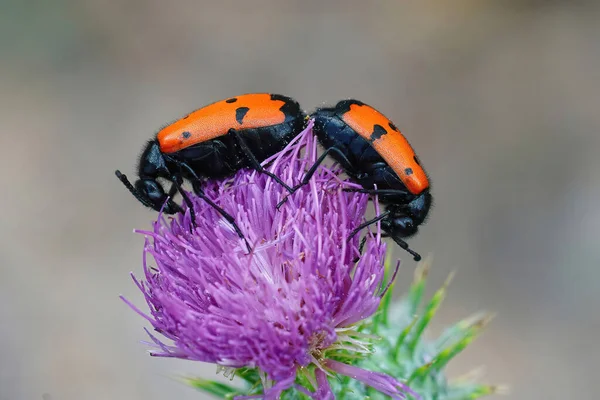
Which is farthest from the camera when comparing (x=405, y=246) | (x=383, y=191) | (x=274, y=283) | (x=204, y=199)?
(x=405, y=246)

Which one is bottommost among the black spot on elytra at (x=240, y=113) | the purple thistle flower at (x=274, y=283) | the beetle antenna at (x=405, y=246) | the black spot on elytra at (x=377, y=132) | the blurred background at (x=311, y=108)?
the purple thistle flower at (x=274, y=283)

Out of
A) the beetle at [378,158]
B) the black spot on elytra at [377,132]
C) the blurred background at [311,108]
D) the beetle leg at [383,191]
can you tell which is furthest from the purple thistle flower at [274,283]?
the blurred background at [311,108]

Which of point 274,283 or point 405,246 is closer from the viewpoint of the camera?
point 274,283

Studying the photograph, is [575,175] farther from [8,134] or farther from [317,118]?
[8,134]

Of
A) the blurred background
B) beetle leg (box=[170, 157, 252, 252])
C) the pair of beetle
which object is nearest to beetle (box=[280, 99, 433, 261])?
the pair of beetle

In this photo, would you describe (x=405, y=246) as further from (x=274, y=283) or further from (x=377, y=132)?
(x=274, y=283)

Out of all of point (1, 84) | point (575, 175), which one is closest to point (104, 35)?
point (1, 84)

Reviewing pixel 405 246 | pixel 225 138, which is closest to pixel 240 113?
pixel 225 138

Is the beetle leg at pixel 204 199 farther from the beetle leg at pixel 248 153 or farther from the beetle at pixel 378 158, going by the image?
the beetle at pixel 378 158
